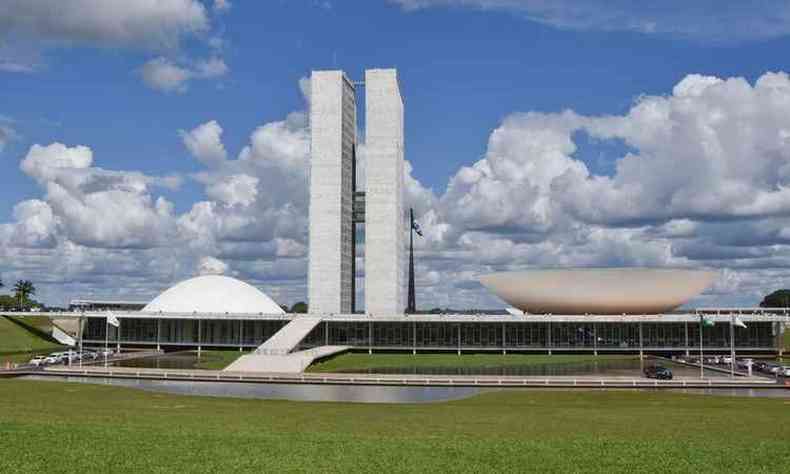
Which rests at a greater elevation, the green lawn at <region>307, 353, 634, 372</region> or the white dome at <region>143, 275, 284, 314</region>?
the white dome at <region>143, 275, 284, 314</region>

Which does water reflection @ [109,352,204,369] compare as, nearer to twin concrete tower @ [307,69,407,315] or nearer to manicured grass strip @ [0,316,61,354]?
A: manicured grass strip @ [0,316,61,354]

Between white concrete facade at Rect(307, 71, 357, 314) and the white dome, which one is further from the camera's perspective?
white concrete facade at Rect(307, 71, 357, 314)

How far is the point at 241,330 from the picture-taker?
98.6m

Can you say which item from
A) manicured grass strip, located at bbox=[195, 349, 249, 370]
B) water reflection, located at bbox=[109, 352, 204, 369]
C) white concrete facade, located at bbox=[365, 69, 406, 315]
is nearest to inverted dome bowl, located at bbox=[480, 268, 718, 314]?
white concrete facade, located at bbox=[365, 69, 406, 315]

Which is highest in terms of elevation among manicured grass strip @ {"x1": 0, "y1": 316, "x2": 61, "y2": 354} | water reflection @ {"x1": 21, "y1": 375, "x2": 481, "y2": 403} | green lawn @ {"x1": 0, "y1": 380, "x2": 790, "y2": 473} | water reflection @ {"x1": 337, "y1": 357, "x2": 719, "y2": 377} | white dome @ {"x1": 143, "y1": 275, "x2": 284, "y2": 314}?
white dome @ {"x1": 143, "y1": 275, "x2": 284, "y2": 314}

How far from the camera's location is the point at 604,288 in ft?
306

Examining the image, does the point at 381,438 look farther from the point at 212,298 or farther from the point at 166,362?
the point at 212,298

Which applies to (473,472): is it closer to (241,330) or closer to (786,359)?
(786,359)

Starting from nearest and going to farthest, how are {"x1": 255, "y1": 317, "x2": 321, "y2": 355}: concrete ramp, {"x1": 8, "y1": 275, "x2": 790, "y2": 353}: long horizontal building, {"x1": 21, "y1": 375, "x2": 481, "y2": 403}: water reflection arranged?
1. {"x1": 21, "y1": 375, "x2": 481, "y2": 403}: water reflection
2. {"x1": 255, "y1": 317, "x2": 321, "y2": 355}: concrete ramp
3. {"x1": 8, "y1": 275, "x2": 790, "y2": 353}: long horizontal building

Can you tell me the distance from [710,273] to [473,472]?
89081 millimetres

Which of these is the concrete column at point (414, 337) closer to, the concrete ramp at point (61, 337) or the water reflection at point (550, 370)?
the water reflection at point (550, 370)

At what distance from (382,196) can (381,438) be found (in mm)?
87533

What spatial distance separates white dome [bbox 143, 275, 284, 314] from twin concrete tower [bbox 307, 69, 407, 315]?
27.1 feet

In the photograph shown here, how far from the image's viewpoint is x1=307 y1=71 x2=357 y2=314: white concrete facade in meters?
108
